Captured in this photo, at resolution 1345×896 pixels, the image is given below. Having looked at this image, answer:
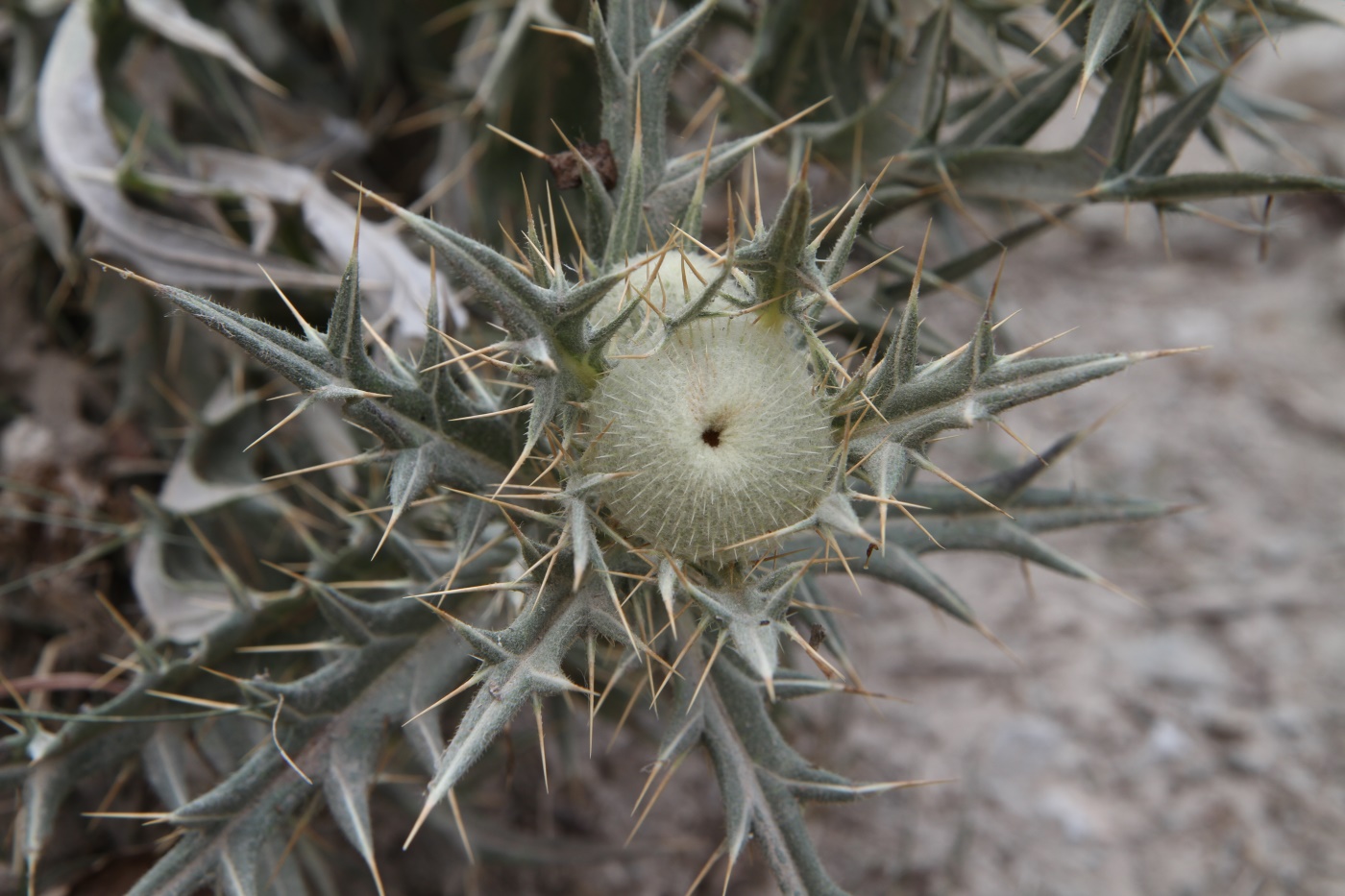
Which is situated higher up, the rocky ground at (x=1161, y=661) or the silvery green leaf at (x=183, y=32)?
the silvery green leaf at (x=183, y=32)

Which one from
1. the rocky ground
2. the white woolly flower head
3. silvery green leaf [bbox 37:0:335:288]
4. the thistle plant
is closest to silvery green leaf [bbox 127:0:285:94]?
silvery green leaf [bbox 37:0:335:288]

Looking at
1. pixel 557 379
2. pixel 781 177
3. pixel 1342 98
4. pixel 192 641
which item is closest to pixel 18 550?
pixel 192 641

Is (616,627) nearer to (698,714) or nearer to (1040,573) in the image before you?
(698,714)

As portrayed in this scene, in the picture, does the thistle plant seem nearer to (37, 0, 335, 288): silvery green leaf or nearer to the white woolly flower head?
the white woolly flower head

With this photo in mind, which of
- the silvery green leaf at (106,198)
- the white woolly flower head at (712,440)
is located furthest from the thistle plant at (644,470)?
the silvery green leaf at (106,198)

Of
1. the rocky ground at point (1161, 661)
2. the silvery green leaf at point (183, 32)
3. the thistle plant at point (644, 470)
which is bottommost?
the rocky ground at point (1161, 661)

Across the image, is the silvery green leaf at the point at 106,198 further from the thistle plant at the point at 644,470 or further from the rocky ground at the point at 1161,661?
the rocky ground at the point at 1161,661

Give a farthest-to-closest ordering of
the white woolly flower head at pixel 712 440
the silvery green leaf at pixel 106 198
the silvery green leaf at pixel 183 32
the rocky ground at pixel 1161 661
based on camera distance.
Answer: the rocky ground at pixel 1161 661 → the silvery green leaf at pixel 183 32 → the silvery green leaf at pixel 106 198 → the white woolly flower head at pixel 712 440

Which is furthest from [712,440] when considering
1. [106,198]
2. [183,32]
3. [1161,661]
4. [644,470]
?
[1161,661]
